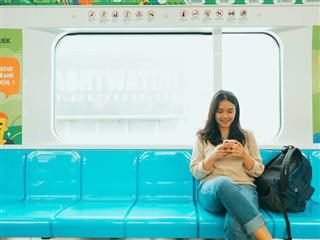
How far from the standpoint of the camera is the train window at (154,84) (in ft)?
12.5

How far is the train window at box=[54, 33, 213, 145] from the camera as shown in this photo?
3931 mm

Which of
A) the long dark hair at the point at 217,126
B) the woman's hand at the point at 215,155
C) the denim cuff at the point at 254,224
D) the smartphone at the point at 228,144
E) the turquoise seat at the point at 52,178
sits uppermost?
the long dark hair at the point at 217,126

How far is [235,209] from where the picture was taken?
2541 mm

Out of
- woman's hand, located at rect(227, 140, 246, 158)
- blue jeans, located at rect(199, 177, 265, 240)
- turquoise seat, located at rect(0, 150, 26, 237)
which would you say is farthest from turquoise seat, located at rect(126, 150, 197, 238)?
turquoise seat, located at rect(0, 150, 26, 237)

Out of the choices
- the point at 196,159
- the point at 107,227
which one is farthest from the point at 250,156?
the point at 107,227

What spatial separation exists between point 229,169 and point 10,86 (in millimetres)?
2215

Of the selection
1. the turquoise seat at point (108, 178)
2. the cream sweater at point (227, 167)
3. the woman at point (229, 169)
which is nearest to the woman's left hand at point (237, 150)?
the woman at point (229, 169)

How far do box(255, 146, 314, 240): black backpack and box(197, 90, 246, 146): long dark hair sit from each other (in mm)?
399

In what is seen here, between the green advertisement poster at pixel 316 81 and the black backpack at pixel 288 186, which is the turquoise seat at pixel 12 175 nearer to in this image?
the black backpack at pixel 288 186

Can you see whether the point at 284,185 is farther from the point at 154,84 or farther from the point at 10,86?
the point at 10,86

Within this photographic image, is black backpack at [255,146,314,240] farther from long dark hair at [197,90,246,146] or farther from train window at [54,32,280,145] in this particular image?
train window at [54,32,280,145]

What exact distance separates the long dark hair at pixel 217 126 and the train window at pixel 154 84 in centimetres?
54

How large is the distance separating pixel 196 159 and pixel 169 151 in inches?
16.0

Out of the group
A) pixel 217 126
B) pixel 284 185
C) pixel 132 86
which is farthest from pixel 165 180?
pixel 132 86
